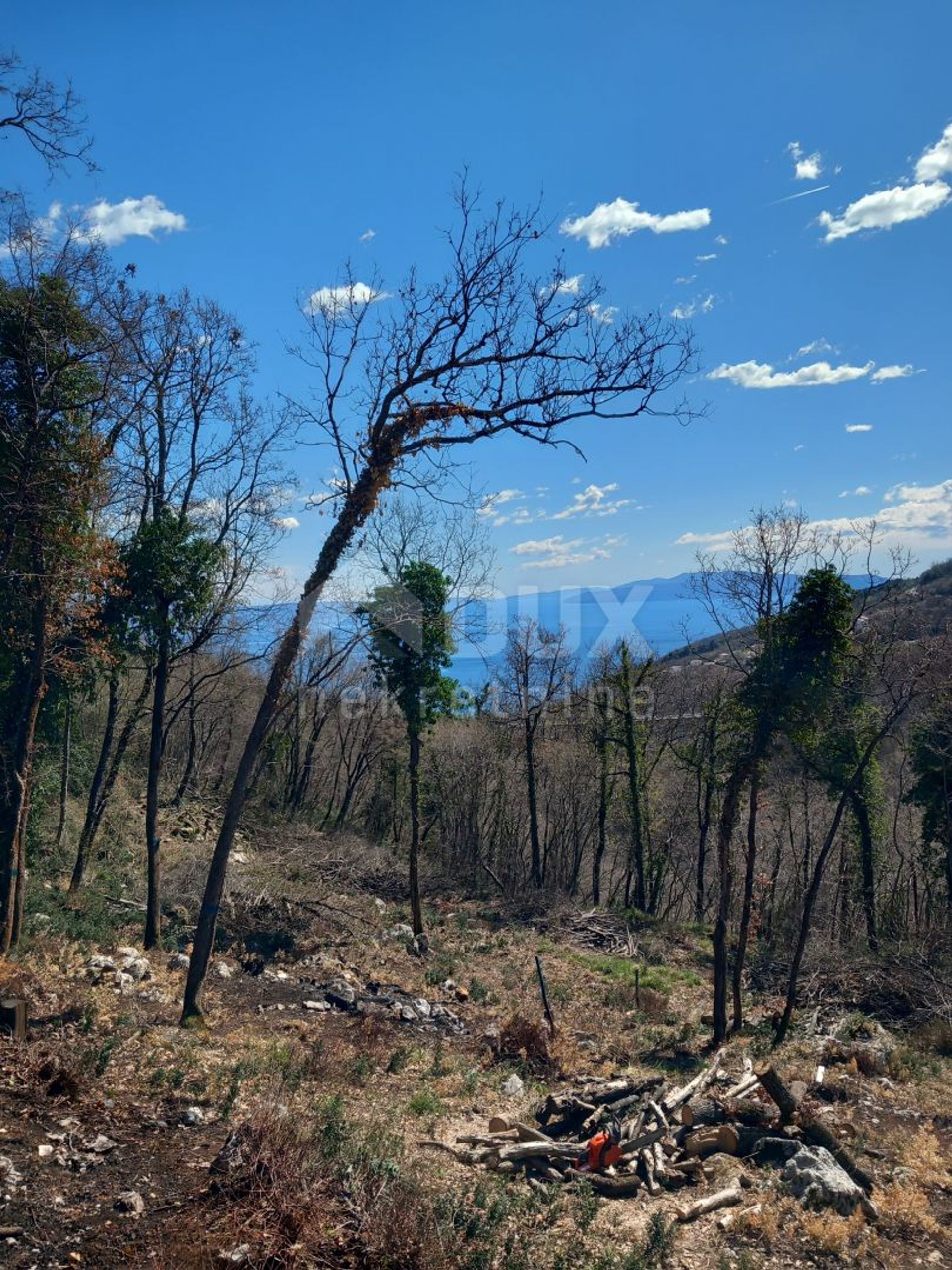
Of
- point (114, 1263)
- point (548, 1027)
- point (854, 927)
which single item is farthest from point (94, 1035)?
point (854, 927)

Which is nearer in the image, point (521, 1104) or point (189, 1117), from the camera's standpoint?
point (189, 1117)

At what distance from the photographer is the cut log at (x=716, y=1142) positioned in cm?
819

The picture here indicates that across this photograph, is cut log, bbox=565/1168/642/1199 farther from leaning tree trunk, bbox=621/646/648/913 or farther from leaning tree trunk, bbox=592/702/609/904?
leaning tree trunk, bbox=592/702/609/904

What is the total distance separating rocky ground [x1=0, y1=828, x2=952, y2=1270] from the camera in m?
5.02

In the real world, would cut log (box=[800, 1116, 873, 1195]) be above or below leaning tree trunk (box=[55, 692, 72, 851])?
below

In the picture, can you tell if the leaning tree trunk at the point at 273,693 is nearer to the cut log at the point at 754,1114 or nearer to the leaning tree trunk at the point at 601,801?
the cut log at the point at 754,1114

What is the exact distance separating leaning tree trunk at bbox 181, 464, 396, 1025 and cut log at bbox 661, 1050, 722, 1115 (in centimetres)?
536

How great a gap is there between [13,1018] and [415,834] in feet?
42.0

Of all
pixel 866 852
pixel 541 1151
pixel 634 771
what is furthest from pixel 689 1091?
pixel 634 771

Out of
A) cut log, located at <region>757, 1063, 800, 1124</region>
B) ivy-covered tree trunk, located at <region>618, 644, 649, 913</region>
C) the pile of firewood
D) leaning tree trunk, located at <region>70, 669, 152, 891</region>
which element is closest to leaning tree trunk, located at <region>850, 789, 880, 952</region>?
ivy-covered tree trunk, located at <region>618, 644, 649, 913</region>

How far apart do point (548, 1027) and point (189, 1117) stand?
643cm

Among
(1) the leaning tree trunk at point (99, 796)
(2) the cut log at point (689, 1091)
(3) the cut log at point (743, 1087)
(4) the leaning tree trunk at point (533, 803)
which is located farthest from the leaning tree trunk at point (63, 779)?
(4) the leaning tree trunk at point (533, 803)

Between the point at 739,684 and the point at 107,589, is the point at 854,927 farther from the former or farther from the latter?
the point at 107,589

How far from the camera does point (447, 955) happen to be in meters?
19.0
